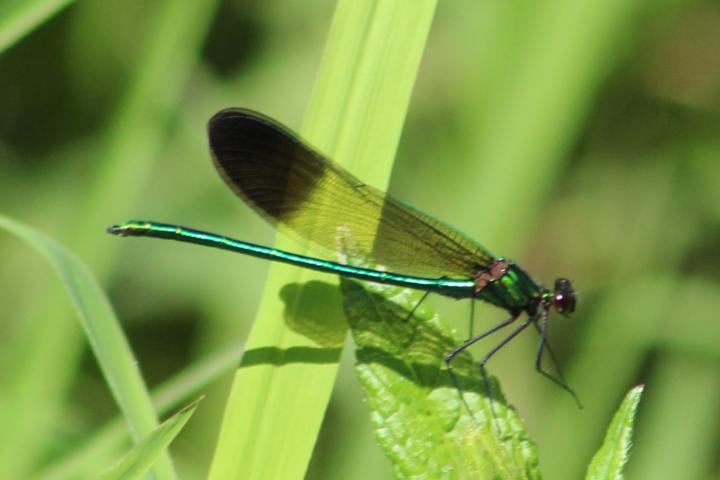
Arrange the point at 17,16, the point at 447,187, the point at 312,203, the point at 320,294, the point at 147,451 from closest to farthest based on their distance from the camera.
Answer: the point at 147,451, the point at 320,294, the point at 17,16, the point at 312,203, the point at 447,187

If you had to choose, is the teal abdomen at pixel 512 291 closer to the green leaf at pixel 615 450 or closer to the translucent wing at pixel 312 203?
the translucent wing at pixel 312 203

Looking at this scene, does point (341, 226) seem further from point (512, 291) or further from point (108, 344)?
point (108, 344)

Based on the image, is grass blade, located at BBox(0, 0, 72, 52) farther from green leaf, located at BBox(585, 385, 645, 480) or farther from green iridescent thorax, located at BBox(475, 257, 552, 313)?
green leaf, located at BBox(585, 385, 645, 480)

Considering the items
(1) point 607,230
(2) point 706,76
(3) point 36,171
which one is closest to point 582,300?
(1) point 607,230

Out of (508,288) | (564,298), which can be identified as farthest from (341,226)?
(564,298)

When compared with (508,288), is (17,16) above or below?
above

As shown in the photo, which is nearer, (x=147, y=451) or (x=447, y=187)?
(x=147, y=451)

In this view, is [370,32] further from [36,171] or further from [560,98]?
[36,171]
